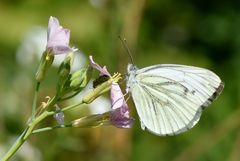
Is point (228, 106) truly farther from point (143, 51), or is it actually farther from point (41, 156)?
point (41, 156)

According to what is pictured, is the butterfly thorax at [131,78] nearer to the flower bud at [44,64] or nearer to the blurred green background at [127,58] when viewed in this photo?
the flower bud at [44,64]

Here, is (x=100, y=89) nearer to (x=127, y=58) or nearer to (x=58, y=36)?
(x=58, y=36)

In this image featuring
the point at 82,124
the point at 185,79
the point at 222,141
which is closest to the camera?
the point at 82,124

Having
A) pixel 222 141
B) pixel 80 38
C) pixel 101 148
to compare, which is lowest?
pixel 222 141

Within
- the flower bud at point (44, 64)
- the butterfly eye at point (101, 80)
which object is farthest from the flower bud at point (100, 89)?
the flower bud at point (44, 64)

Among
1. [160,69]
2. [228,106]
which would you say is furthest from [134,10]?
[160,69]

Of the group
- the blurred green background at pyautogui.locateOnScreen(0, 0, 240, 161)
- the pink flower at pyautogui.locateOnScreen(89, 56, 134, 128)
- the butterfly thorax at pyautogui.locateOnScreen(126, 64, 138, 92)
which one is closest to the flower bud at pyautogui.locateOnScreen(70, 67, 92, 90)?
the pink flower at pyautogui.locateOnScreen(89, 56, 134, 128)

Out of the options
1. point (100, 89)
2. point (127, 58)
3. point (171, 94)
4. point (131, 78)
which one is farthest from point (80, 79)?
point (127, 58)
